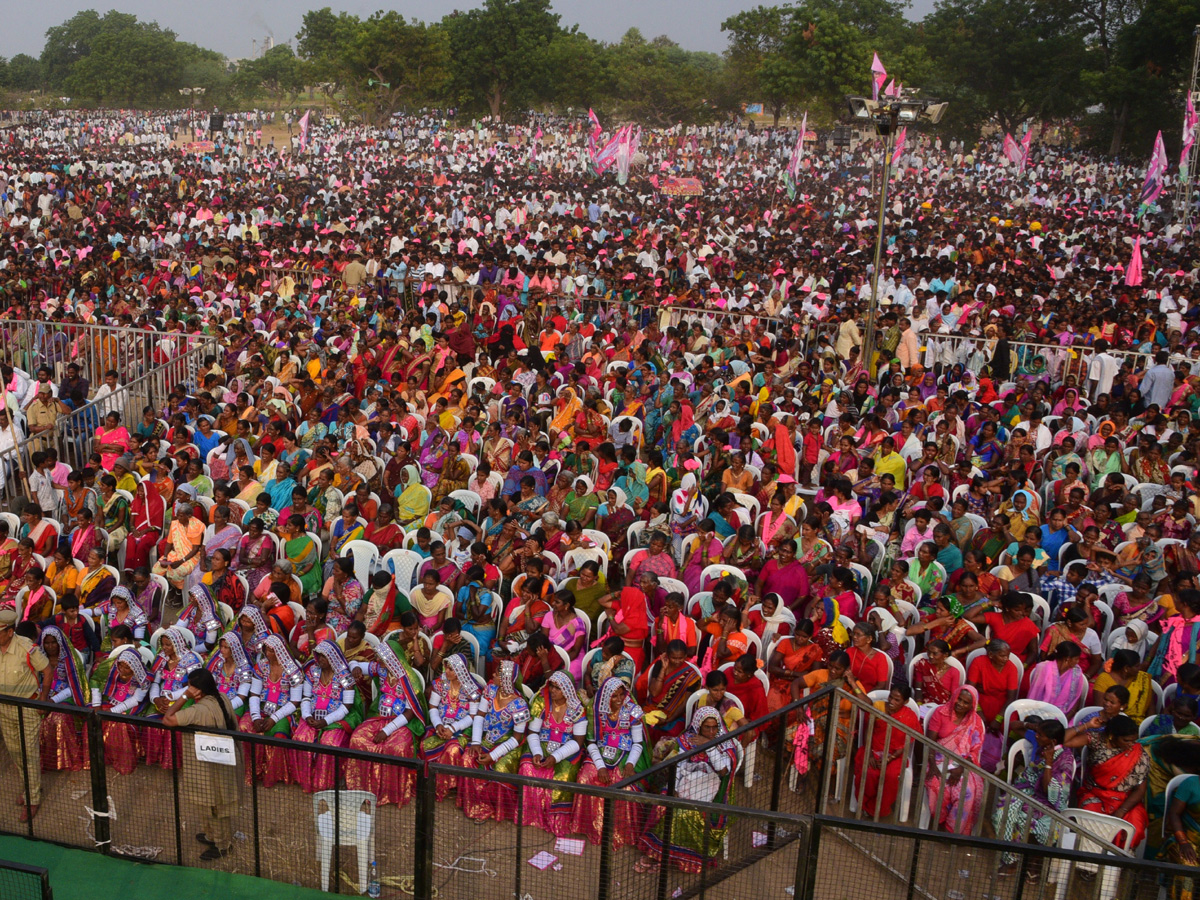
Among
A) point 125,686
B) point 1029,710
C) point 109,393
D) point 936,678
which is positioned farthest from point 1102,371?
point 109,393

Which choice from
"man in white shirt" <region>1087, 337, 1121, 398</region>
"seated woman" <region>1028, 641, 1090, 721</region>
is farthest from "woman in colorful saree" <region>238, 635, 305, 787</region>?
"man in white shirt" <region>1087, 337, 1121, 398</region>

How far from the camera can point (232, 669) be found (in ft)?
19.0

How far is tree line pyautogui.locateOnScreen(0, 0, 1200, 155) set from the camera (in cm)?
4066

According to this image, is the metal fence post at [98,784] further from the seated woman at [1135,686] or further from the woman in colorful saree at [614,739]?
the seated woman at [1135,686]

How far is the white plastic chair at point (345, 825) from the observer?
15.5 ft

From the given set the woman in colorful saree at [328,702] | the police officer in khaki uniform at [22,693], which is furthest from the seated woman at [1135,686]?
the police officer in khaki uniform at [22,693]

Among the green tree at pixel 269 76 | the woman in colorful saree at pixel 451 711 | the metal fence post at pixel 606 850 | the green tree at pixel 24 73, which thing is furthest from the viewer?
the green tree at pixel 24 73

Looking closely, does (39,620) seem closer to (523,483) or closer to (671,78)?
(523,483)

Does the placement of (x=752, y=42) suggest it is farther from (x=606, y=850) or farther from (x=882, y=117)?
(x=606, y=850)

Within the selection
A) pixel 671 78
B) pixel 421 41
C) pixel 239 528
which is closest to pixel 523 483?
pixel 239 528

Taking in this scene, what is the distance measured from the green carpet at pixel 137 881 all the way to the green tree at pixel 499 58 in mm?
51484

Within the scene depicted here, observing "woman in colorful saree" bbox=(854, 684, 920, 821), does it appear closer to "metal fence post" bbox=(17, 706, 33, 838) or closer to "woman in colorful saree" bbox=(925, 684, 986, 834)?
"woman in colorful saree" bbox=(925, 684, 986, 834)

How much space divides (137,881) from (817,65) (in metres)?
46.1

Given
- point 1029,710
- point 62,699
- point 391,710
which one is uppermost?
point 1029,710
